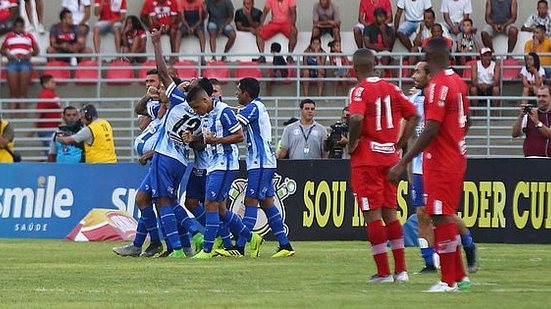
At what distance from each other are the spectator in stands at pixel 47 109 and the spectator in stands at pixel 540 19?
9960 millimetres

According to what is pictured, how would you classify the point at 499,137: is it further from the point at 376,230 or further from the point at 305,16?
the point at 376,230

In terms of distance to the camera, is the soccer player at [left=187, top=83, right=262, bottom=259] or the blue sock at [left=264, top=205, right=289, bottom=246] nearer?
the soccer player at [left=187, top=83, right=262, bottom=259]

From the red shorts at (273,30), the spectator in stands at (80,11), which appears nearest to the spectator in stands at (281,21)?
the red shorts at (273,30)

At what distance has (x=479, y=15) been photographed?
103 ft

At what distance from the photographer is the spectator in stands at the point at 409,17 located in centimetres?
3014

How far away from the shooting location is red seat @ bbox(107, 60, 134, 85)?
1196 inches

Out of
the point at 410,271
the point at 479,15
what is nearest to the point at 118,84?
the point at 479,15

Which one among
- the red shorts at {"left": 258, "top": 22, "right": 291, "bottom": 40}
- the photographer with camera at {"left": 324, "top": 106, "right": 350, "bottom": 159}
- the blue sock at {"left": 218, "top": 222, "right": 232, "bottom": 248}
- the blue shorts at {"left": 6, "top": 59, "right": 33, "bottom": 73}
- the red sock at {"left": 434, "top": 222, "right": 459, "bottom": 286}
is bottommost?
the blue sock at {"left": 218, "top": 222, "right": 232, "bottom": 248}

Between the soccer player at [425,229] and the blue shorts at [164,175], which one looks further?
the blue shorts at [164,175]

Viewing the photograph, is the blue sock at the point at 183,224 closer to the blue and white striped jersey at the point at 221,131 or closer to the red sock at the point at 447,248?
the blue and white striped jersey at the point at 221,131

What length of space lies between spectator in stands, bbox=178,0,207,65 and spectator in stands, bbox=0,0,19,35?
3.56 meters

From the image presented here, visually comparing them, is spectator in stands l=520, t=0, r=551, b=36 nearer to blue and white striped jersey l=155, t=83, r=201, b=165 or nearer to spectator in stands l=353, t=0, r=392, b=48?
spectator in stands l=353, t=0, r=392, b=48

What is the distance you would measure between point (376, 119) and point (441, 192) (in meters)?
1.91

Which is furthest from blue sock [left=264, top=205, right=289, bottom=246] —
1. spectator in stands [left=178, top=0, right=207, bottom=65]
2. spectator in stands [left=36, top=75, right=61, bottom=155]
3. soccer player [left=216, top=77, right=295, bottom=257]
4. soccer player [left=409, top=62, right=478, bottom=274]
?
spectator in stands [left=178, top=0, right=207, bottom=65]
